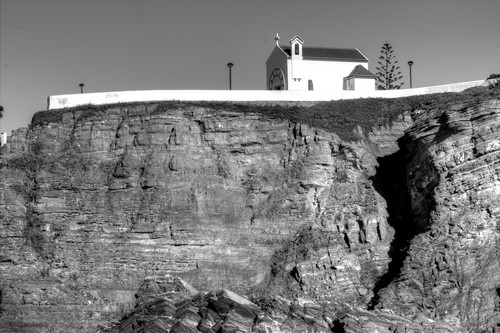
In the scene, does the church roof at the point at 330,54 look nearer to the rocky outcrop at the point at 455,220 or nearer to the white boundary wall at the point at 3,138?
the rocky outcrop at the point at 455,220

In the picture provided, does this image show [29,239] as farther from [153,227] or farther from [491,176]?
[491,176]

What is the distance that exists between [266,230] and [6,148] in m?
11.2

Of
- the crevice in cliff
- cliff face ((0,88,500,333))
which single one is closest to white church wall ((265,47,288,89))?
cliff face ((0,88,500,333))

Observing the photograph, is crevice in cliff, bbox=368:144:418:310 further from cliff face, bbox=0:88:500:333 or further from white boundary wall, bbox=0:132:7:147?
white boundary wall, bbox=0:132:7:147

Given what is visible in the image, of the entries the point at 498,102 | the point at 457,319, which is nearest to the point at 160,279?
the point at 457,319

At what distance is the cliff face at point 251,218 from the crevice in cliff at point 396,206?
6cm

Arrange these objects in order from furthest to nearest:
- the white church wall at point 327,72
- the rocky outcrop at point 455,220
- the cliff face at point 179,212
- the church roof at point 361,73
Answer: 1. the white church wall at point 327,72
2. the church roof at point 361,73
3. the cliff face at point 179,212
4. the rocky outcrop at point 455,220

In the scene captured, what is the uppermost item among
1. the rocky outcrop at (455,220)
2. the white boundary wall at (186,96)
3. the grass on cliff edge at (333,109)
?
the white boundary wall at (186,96)

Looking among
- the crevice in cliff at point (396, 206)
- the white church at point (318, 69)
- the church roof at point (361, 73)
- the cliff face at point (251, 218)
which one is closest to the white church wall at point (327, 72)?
the white church at point (318, 69)

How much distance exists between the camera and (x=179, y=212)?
176 ft

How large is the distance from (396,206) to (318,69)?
10.2 metres

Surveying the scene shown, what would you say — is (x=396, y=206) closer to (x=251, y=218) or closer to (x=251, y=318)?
(x=251, y=218)

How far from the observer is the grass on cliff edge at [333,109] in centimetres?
5653

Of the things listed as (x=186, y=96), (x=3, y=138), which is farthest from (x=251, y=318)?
(x=3, y=138)
